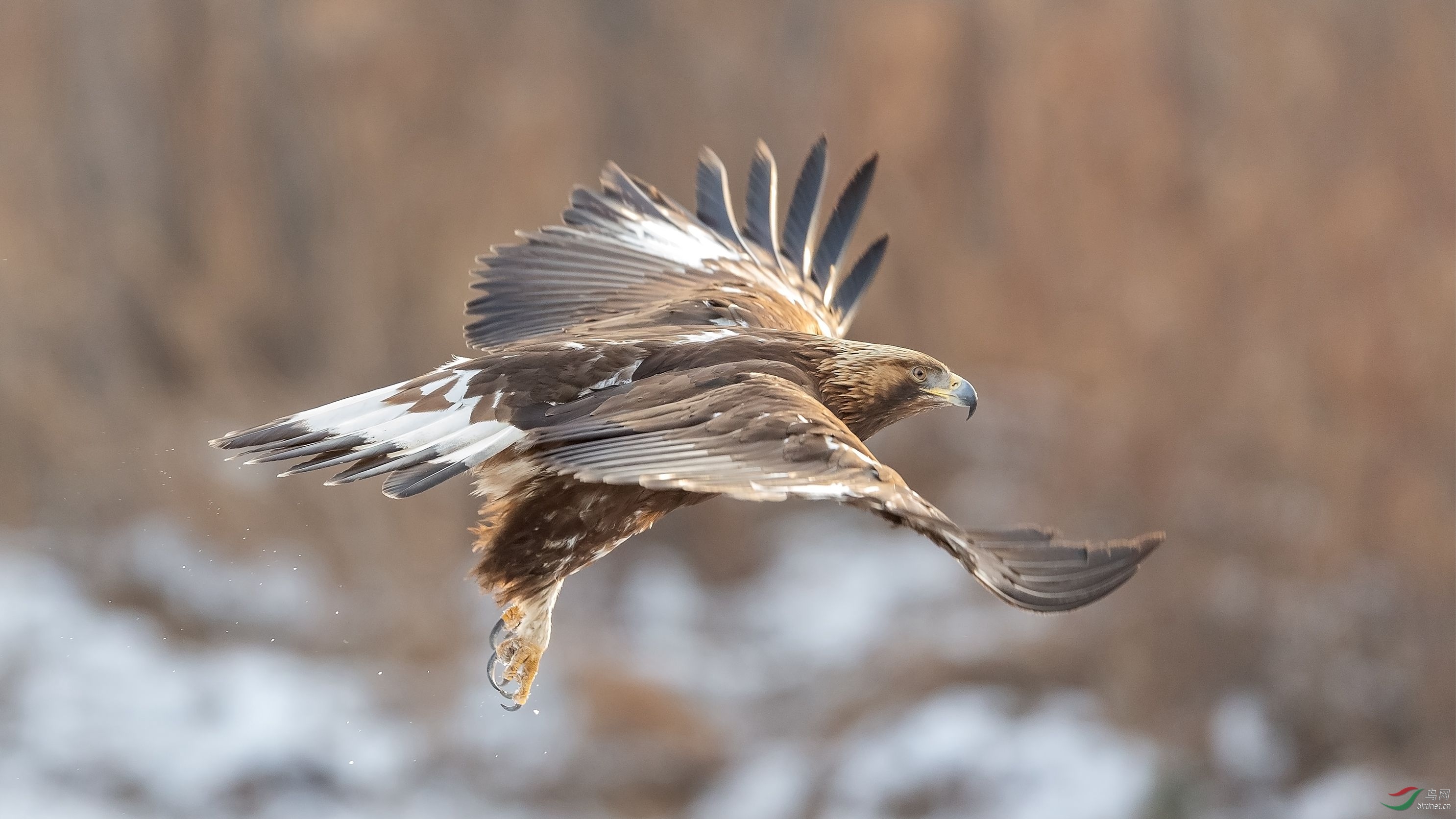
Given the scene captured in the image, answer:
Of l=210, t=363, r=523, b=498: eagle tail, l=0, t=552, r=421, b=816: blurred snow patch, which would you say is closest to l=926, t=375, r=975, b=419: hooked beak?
l=210, t=363, r=523, b=498: eagle tail

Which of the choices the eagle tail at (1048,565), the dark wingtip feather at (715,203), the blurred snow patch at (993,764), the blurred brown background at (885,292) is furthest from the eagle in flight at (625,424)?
the blurred brown background at (885,292)

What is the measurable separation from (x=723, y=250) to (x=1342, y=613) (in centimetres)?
816

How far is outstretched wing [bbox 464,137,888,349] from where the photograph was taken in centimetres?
507

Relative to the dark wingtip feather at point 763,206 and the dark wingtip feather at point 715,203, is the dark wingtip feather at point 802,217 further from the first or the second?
the dark wingtip feather at point 715,203

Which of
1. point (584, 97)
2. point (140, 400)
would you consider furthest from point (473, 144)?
point (140, 400)

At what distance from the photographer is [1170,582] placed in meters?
12.5

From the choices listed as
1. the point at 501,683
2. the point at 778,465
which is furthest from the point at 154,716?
the point at 778,465

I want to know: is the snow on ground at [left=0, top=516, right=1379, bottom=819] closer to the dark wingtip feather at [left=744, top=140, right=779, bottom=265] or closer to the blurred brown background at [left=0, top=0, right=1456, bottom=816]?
the blurred brown background at [left=0, top=0, right=1456, bottom=816]

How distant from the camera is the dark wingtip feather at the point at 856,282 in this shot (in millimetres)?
5789

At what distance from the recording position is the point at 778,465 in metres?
3.52

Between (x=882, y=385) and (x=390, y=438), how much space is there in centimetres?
136

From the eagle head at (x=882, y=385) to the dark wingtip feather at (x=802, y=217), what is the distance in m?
1.44

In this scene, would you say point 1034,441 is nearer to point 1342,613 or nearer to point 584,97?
point 1342,613

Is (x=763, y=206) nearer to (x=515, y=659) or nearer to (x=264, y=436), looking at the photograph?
(x=515, y=659)
